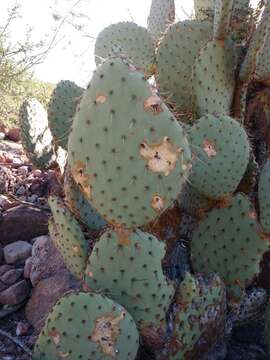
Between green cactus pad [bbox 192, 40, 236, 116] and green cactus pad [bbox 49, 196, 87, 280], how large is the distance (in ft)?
2.41

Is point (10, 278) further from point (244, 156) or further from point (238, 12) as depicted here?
point (238, 12)

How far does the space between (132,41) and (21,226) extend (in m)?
1.20

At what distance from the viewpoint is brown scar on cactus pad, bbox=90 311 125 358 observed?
2004 millimetres

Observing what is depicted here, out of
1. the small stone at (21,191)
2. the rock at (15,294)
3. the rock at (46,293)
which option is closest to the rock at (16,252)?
the rock at (15,294)

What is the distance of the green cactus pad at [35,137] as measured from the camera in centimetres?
346

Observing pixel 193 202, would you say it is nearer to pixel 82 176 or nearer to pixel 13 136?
pixel 82 176

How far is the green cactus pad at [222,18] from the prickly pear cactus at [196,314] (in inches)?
41.0

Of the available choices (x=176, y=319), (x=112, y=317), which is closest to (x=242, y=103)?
(x=176, y=319)

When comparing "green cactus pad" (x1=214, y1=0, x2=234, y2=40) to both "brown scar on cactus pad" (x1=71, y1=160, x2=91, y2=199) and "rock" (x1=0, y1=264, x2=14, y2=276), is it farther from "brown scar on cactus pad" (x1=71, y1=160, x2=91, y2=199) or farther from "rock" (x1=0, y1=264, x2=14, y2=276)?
"rock" (x1=0, y1=264, x2=14, y2=276)

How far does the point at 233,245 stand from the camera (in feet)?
8.34

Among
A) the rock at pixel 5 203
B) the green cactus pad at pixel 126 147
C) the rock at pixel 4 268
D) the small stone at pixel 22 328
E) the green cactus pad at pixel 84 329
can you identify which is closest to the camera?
the green cactus pad at pixel 126 147

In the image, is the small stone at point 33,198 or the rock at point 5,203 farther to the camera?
the small stone at point 33,198

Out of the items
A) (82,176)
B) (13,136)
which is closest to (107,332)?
(82,176)

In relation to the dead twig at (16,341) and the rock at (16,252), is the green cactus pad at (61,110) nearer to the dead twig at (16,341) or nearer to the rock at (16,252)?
the rock at (16,252)
